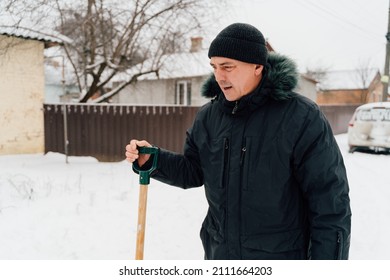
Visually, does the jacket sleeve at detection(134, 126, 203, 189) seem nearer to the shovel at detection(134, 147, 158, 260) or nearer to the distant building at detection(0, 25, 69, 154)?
the shovel at detection(134, 147, 158, 260)

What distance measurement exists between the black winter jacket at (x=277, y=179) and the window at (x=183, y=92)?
14.6 metres

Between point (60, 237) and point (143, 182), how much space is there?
224 cm

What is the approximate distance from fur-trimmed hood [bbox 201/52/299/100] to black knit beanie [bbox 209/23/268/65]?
0.05 metres

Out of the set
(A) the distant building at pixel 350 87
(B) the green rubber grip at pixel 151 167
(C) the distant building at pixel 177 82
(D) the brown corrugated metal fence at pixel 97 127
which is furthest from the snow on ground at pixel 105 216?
(A) the distant building at pixel 350 87

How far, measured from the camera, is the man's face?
1605 millimetres

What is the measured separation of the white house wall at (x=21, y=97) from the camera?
818 centimetres

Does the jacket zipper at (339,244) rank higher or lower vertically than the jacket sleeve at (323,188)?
lower

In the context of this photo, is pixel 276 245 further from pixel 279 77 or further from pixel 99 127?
pixel 99 127

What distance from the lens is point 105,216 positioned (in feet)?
14.5

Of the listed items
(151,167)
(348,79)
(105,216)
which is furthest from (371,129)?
(348,79)

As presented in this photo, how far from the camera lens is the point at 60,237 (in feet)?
12.2

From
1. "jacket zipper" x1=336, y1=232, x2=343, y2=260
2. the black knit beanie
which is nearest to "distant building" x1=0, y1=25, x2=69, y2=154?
the black knit beanie

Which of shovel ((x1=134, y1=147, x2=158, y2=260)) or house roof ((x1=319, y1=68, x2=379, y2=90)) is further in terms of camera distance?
house roof ((x1=319, y1=68, x2=379, y2=90))

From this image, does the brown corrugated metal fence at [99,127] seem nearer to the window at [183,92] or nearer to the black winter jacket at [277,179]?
the window at [183,92]
